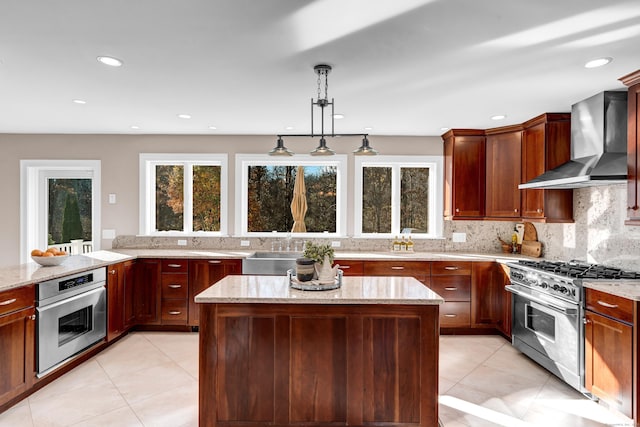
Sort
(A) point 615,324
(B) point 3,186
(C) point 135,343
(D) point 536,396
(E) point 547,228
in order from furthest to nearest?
(B) point 3,186
(E) point 547,228
(C) point 135,343
(D) point 536,396
(A) point 615,324

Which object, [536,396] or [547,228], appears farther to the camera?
[547,228]

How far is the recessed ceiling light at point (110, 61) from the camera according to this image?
245 cm

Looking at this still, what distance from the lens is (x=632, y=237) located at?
10.5 ft

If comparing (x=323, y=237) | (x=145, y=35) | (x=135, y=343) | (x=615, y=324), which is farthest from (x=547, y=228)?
(x=135, y=343)

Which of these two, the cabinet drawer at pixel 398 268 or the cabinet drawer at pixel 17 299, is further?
the cabinet drawer at pixel 398 268

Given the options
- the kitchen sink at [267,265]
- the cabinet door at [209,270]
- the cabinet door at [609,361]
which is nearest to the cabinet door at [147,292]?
the cabinet door at [209,270]

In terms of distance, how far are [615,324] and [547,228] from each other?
2033mm

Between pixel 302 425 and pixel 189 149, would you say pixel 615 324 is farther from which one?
pixel 189 149

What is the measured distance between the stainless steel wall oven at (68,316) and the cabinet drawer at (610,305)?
4.21 metres

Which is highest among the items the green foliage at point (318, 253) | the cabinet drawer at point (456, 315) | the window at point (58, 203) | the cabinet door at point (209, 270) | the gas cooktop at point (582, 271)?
the window at point (58, 203)

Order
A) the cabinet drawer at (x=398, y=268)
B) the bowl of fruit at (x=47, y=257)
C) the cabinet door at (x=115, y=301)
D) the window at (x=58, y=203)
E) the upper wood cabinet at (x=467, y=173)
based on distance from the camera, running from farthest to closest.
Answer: the window at (x=58, y=203)
the upper wood cabinet at (x=467, y=173)
the cabinet drawer at (x=398, y=268)
the cabinet door at (x=115, y=301)
the bowl of fruit at (x=47, y=257)

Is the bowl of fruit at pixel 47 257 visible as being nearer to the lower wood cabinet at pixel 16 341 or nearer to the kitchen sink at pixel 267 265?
the lower wood cabinet at pixel 16 341

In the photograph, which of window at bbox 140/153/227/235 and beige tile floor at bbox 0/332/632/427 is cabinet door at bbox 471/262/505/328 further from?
window at bbox 140/153/227/235

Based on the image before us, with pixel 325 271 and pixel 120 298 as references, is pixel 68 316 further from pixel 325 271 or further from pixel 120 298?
pixel 325 271
